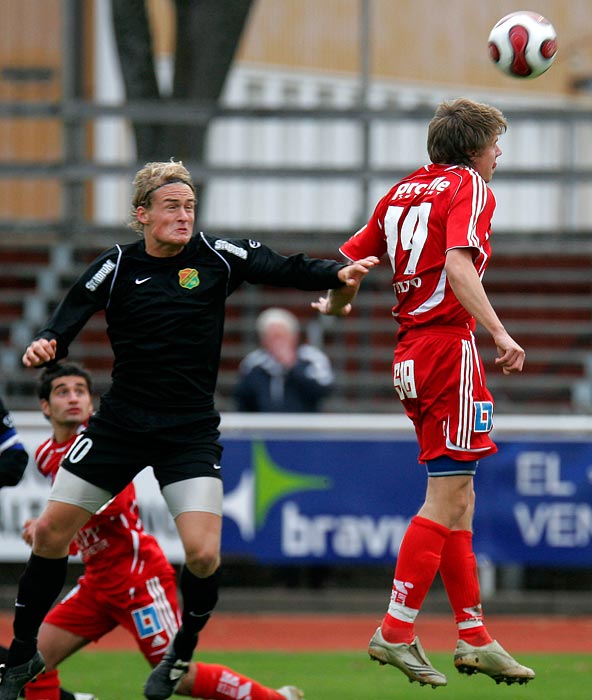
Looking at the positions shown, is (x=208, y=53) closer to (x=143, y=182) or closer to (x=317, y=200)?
(x=317, y=200)

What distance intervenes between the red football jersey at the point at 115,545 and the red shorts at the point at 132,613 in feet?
0.14

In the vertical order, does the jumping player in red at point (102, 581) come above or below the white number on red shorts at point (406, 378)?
below

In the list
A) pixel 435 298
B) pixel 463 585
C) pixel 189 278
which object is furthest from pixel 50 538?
pixel 435 298

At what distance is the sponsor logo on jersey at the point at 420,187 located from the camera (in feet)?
21.7

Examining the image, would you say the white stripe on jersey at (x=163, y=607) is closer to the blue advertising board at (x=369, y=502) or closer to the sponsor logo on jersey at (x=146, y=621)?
the sponsor logo on jersey at (x=146, y=621)

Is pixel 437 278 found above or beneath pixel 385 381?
above

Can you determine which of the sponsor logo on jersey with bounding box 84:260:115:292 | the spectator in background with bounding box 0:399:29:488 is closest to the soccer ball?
the sponsor logo on jersey with bounding box 84:260:115:292

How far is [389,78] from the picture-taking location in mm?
22062

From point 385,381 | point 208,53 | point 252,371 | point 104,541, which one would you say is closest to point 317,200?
point 208,53

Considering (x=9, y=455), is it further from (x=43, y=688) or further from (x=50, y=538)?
(x=43, y=688)

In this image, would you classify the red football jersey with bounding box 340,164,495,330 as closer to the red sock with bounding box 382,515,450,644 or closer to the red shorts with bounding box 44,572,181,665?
the red sock with bounding box 382,515,450,644

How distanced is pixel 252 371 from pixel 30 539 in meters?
5.73

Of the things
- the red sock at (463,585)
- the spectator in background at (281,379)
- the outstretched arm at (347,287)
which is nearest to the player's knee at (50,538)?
the outstretched arm at (347,287)

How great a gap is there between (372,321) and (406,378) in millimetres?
8553
